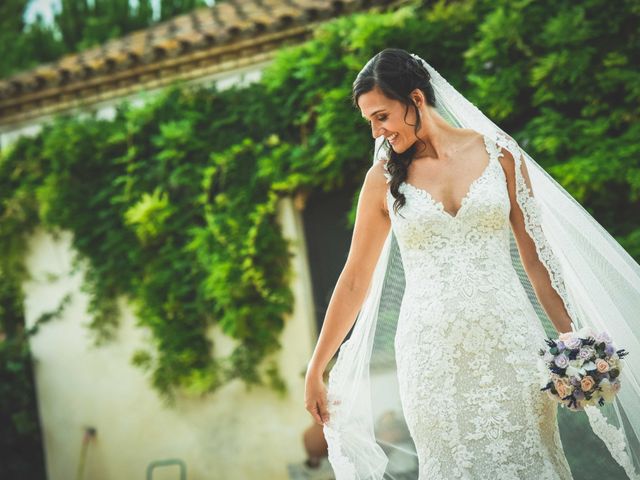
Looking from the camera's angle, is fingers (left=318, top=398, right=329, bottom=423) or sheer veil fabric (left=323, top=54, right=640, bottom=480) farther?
fingers (left=318, top=398, right=329, bottom=423)

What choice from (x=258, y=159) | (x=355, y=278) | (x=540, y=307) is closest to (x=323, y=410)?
(x=355, y=278)

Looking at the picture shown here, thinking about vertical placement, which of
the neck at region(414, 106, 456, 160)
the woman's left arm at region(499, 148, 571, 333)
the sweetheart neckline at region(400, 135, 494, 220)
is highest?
the neck at region(414, 106, 456, 160)

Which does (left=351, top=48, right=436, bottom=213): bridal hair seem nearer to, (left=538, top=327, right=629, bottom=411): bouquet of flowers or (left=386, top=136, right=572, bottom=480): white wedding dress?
(left=386, top=136, right=572, bottom=480): white wedding dress

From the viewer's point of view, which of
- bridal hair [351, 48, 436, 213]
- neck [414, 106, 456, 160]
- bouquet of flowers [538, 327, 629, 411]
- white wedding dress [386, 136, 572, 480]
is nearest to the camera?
bouquet of flowers [538, 327, 629, 411]

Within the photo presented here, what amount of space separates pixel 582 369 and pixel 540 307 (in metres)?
0.62

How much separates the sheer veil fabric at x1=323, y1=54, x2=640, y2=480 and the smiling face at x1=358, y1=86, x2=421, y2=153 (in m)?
0.23

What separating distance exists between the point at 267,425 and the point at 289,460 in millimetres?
361

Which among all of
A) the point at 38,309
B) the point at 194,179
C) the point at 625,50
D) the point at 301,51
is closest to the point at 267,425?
the point at 194,179

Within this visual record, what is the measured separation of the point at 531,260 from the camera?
2.37 meters

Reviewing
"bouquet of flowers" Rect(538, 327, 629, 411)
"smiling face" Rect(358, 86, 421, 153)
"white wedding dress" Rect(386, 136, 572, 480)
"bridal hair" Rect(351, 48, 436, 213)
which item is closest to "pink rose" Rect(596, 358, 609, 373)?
"bouquet of flowers" Rect(538, 327, 629, 411)

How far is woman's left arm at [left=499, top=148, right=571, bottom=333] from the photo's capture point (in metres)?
2.29

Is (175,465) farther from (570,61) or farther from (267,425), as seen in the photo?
(570,61)

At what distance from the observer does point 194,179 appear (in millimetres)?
6184

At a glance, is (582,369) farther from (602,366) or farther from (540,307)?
(540,307)
